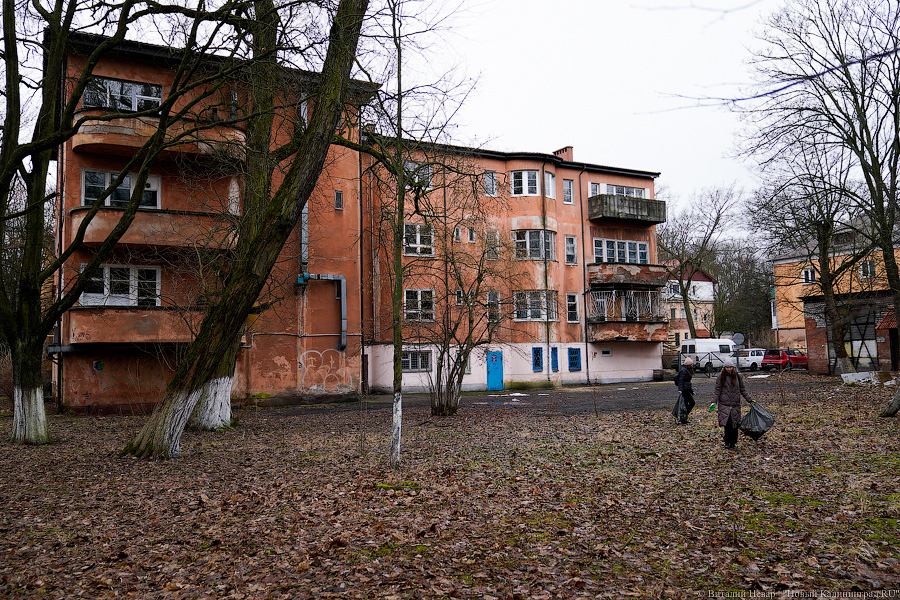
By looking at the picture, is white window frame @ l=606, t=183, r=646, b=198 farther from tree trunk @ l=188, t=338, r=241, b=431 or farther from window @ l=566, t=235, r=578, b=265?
tree trunk @ l=188, t=338, r=241, b=431

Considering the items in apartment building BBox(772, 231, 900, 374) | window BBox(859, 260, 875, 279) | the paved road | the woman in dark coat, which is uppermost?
window BBox(859, 260, 875, 279)

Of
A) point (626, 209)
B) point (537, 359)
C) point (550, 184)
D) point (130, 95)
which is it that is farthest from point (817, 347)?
point (130, 95)

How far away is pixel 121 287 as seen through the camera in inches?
903

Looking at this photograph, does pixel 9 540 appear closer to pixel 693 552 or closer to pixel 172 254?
pixel 693 552

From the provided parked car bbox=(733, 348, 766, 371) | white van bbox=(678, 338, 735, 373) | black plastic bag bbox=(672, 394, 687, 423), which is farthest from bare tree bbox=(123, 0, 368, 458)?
parked car bbox=(733, 348, 766, 371)

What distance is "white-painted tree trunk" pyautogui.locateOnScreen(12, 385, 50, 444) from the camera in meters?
14.3

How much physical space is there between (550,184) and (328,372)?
689 inches

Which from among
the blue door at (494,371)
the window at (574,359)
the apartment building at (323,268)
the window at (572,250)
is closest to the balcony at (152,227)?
the apartment building at (323,268)

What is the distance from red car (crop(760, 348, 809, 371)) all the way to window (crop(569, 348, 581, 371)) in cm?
1945

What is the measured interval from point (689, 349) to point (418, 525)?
45.9 meters

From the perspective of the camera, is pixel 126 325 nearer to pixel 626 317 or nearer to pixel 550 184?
pixel 550 184

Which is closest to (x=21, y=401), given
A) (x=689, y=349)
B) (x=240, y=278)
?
(x=240, y=278)

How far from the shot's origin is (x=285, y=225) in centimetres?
1198

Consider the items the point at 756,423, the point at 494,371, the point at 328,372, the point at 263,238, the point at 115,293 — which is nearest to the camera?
the point at 263,238
